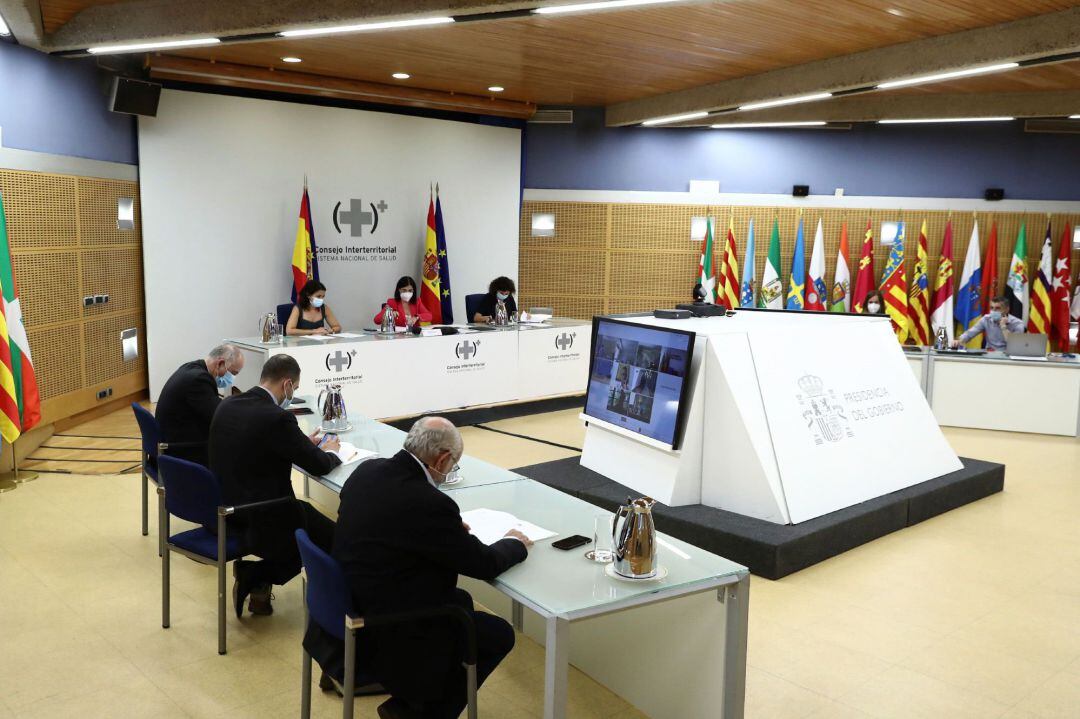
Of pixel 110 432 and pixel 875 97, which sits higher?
pixel 875 97

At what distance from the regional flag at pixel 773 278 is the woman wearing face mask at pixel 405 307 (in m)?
4.39

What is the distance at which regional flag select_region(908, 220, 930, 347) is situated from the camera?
10547 mm

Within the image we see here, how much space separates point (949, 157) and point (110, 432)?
32.9 ft

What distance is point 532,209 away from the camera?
1150cm

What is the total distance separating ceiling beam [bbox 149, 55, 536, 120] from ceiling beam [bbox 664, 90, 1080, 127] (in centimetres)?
272

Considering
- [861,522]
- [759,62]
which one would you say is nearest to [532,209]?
[759,62]

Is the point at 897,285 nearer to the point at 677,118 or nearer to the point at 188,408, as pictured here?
the point at 677,118

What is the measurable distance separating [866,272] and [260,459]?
8.94m

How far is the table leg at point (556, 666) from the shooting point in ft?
8.27

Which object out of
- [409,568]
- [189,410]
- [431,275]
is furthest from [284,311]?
[409,568]

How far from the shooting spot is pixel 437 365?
7.87 meters

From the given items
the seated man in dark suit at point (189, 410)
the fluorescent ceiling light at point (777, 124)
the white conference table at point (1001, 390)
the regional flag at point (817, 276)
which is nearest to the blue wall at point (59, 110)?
the seated man in dark suit at point (189, 410)

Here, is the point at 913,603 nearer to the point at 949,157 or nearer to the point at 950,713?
the point at 950,713

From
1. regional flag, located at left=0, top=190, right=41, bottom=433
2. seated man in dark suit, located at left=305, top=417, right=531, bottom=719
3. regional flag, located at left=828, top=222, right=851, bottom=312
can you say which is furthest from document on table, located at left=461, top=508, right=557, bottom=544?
regional flag, located at left=828, top=222, right=851, bottom=312
